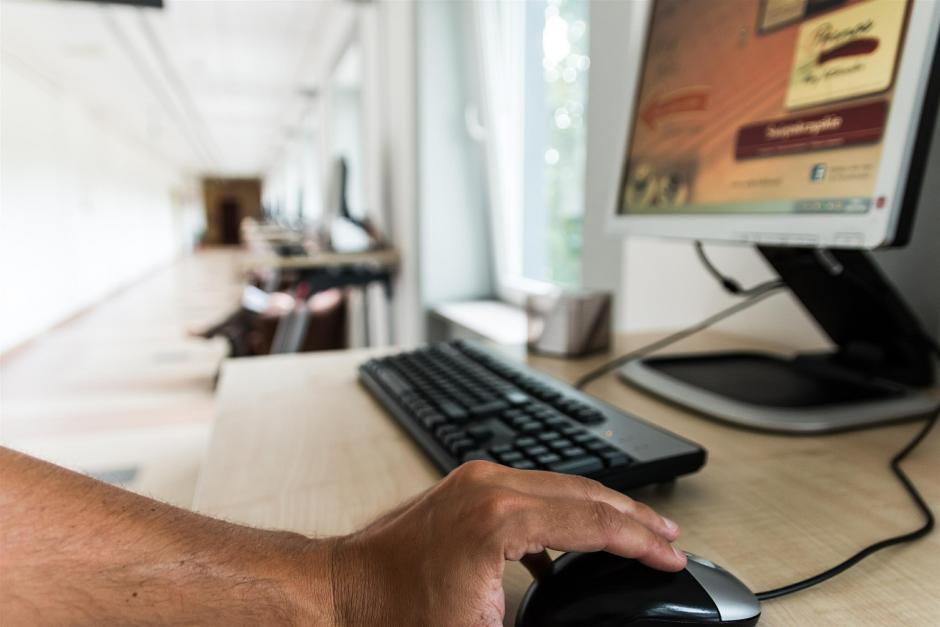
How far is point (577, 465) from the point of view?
44 centimetres

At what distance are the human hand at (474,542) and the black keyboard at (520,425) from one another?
0.10 m

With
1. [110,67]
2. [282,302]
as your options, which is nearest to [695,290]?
[282,302]

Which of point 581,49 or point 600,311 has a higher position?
point 581,49

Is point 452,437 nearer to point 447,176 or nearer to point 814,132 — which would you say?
point 814,132

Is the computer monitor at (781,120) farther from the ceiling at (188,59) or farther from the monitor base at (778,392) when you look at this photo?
the ceiling at (188,59)

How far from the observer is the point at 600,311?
94 cm

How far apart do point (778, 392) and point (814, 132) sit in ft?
0.90

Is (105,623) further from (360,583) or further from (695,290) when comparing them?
(695,290)

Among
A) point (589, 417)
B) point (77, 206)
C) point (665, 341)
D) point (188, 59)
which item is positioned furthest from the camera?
point (77, 206)

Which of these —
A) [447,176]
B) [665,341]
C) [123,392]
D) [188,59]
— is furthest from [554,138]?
[188,59]

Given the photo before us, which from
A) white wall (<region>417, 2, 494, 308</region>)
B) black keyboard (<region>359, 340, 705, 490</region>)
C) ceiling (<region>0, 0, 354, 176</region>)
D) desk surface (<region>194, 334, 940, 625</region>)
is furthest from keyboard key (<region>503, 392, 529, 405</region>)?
white wall (<region>417, 2, 494, 308</region>)

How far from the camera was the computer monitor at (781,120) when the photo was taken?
53 cm

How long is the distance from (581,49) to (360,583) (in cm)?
170

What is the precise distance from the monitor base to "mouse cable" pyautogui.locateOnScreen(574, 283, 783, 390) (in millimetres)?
38
